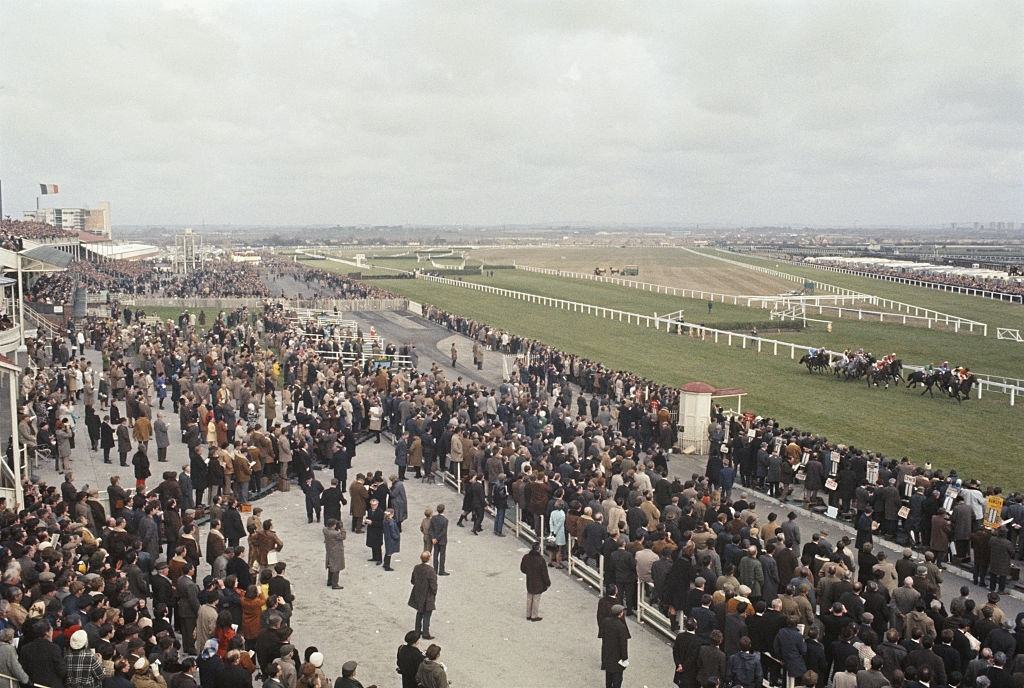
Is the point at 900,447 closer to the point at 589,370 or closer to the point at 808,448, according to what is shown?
the point at 808,448

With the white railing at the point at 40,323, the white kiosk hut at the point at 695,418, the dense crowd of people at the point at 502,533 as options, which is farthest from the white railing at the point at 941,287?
the white railing at the point at 40,323

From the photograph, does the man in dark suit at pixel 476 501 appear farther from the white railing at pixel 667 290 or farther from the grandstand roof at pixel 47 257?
the white railing at pixel 667 290

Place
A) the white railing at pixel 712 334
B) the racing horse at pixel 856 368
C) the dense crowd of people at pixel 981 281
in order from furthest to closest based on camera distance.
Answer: the dense crowd of people at pixel 981 281 < the racing horse at pixel 856 368 < the white railing at pixel 712 334

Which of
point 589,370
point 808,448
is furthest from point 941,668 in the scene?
point 589,370

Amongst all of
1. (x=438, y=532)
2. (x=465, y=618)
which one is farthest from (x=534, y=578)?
(x=438, y=532)

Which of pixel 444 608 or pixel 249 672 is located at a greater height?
pixel 249 672

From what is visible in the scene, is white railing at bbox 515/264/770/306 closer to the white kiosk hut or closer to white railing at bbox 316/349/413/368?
white railing at bbox 316/349/413/368
